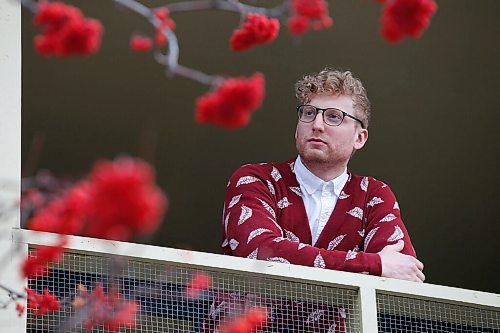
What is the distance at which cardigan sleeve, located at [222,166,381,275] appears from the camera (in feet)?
14.0

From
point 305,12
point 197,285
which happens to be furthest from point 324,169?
point 305,12

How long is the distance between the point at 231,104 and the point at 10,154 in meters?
1.40

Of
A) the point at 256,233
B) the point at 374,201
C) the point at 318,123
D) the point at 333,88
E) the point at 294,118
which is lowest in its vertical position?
the point at 256,233

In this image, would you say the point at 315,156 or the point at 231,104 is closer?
the point at 231,104

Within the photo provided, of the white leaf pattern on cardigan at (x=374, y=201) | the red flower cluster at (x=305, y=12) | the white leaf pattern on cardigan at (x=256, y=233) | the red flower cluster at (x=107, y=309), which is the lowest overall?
the red flower cluster at (x=107, y=309)

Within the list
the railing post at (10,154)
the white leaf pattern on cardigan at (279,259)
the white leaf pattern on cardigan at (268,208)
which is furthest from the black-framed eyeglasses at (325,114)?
the railing post at (10,154)

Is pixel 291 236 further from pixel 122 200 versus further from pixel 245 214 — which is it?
pixel 122 200

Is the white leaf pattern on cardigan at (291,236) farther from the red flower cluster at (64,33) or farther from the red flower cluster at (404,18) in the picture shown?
the red flower cluster at (64,33)

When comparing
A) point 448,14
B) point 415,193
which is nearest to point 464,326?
point 448,14

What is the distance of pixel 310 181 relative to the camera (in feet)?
15.3

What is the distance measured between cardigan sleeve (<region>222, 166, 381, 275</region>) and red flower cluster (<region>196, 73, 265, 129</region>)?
1420 millimetres

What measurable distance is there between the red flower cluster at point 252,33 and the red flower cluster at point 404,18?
16.5 inches

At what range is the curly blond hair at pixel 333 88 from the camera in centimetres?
473

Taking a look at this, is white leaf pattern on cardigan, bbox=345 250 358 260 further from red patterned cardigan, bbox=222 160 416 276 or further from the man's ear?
the man's ear
